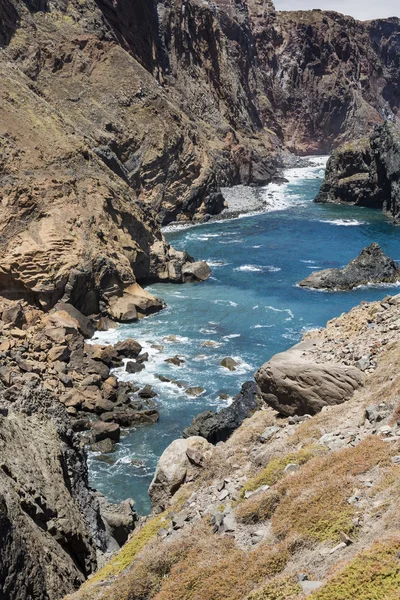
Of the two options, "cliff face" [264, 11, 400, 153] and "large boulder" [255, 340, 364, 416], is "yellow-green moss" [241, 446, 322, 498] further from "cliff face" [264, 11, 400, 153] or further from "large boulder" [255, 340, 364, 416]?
"cliff face" [264, 11, 400, 153]

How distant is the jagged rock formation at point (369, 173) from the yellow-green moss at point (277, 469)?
85.1m

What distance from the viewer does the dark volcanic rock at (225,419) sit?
31.2 metres

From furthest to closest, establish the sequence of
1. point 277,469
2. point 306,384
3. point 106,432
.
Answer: point 106,432 < point 306,384 < point 277,469

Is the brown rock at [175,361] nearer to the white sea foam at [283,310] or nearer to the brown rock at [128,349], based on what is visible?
the brown rock at [128,349]

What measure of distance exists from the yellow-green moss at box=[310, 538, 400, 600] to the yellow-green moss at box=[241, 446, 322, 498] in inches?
209

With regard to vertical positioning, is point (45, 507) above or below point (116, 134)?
below

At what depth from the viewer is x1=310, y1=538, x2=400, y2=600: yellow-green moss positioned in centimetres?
811

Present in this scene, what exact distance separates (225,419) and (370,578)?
78.4 ft

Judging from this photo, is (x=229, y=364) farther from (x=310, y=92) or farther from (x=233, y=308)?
(x=310, y=92)

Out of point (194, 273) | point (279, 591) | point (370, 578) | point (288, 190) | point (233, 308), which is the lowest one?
point (233, 308)

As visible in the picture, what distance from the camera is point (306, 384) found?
18109 mm

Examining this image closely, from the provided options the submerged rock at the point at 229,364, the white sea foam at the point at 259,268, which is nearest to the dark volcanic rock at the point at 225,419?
the submerged rock at the point at 229,364

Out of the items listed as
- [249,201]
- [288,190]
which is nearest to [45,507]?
[249,201]

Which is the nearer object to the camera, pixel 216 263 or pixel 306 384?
pixel 306 384
